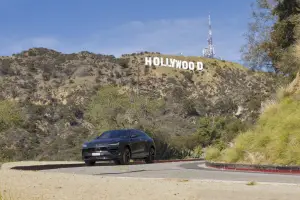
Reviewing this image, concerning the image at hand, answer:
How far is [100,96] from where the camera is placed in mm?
41656

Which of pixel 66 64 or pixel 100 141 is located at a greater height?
pixel 66 64

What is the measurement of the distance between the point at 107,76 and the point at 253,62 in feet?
152

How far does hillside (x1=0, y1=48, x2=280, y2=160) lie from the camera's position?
41.0 metres

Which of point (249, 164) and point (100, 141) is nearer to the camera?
point (249, 164)

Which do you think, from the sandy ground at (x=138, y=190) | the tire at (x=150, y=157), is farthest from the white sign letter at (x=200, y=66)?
the sandy ground at (x=138, y=190)

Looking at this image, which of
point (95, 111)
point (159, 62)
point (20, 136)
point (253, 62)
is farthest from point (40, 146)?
point (159, 62)

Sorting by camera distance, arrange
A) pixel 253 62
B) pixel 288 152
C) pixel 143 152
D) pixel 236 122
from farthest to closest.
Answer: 1. pixel 236 122
2. pixel 253 62
3. pixel 143 152
4. pixel 288 152

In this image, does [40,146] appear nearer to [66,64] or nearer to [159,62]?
[66,64]

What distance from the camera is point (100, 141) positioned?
860 inches

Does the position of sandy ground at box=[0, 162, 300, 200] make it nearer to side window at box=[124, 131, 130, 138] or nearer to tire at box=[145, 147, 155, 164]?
side window at box=[124, 131, 130, 138]

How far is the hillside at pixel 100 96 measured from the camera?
4100cm

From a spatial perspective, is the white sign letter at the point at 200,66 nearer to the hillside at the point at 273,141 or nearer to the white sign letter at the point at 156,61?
the white sign letter at the point at 156,61

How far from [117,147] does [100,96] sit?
20.5 metres

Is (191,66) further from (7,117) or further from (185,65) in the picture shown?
(7,117)
